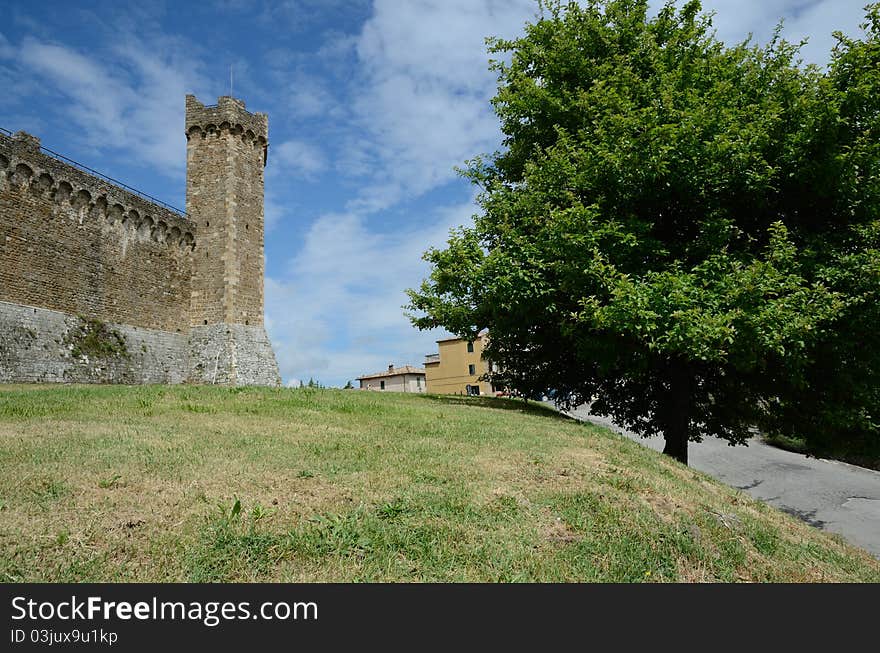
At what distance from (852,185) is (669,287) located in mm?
4246

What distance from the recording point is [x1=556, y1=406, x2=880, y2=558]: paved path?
15592 millimetres

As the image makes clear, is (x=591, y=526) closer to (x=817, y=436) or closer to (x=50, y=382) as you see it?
(x=817, y=436)

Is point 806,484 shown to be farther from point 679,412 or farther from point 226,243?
point 226,243

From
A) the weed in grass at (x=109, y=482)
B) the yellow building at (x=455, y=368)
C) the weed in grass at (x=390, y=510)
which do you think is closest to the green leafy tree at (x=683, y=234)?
the weed in grass at (x=390, y=510)

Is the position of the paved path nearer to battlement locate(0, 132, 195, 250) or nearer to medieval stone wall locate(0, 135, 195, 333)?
medieval stone wall locate(0, 135, 195, 333)

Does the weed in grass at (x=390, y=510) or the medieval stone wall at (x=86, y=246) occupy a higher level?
the medieval stone wall at (x=86, y=246)

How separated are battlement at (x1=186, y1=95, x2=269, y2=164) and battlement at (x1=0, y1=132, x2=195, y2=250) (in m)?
4.72

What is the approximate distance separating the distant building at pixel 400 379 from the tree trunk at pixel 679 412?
62427 mm

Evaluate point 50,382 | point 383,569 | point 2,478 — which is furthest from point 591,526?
point 50,382

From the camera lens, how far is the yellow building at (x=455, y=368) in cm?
7019

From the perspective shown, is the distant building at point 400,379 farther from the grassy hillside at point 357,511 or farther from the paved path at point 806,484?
the grassy hillside at point 357,511

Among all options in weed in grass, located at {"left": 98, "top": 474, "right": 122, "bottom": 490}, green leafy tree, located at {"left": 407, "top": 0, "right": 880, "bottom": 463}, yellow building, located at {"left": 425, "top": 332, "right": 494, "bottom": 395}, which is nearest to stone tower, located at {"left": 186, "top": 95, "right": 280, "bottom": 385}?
green leafy tree, located at {"left": 407, "top": 0, "right": 880, "bottom": 463}

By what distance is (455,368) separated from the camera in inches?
2827

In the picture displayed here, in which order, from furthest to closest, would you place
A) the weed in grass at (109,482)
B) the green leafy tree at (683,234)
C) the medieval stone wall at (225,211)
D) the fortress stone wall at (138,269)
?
1. the medieval stone wall at (225,211)
2. the fortress stone wall at (138,269)
3. the green leafy tree at (683,234)
4. the weed in grass at (109,482)
